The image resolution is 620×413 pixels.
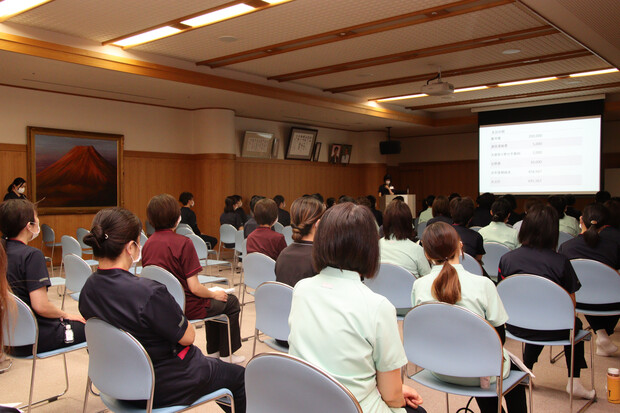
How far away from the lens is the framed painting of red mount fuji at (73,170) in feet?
28.8

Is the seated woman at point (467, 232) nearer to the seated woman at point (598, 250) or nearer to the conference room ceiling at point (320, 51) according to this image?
the seated woman at point (598, 250)

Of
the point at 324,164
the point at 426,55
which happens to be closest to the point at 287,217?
the point at 426,55

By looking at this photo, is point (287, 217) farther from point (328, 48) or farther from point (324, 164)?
point (324, 164)

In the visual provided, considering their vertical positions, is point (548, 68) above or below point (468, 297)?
above

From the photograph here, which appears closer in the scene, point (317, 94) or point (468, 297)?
point (468, 297)

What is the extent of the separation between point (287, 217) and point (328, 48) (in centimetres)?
298

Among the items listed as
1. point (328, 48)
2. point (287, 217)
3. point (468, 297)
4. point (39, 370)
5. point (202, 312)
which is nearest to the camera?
point (468, 297)

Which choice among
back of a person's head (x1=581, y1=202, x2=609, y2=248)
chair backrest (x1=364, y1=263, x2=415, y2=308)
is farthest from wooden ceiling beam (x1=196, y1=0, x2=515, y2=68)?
chair backrest (x1=364, y1=263, x2=415, y2=308)

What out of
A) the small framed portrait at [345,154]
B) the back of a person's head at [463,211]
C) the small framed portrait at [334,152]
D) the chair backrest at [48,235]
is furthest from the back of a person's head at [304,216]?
the small framed portrait at [345,154]

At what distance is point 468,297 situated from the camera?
2.45 metres

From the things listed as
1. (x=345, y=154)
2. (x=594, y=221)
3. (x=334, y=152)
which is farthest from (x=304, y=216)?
(x=345, y=154)

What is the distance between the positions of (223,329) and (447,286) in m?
2.20

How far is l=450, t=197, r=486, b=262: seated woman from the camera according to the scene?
15.5 ft

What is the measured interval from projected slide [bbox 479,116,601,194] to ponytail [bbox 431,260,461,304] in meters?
9.66
